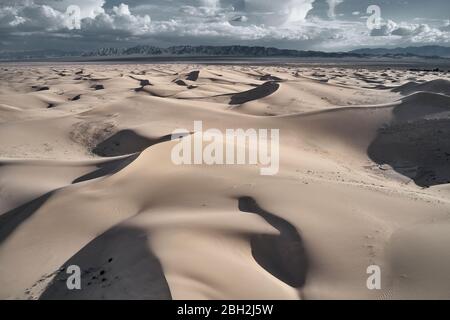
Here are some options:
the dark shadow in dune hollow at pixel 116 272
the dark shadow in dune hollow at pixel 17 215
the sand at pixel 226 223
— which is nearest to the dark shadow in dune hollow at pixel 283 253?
the sand at pixel 226 223

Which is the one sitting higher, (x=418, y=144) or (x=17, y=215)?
(x=418, y=144)

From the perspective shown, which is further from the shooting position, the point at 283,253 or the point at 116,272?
the point at 283,253

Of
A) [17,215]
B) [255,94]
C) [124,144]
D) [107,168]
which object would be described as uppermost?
[255,94]

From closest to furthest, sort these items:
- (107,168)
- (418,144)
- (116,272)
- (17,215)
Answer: (116,272), (17,215), (107,168), (418,144)

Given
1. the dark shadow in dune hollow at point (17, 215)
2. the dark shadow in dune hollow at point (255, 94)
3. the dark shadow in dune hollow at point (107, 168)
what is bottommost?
the dark shadow in dune hollow at point (17, 215)

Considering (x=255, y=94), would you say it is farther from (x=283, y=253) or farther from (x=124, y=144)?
(x=283, y=253)

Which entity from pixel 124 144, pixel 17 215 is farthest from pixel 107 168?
pixel 124 144

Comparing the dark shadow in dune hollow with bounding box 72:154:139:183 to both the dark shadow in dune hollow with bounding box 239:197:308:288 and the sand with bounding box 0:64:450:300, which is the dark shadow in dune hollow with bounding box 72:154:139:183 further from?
the dark shadow in dune hollow with bounding box 239:197:308:288

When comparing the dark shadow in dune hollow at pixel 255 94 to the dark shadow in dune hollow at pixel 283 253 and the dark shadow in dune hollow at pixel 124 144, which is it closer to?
the dark shadow in dune hollow at pixel 124 144
